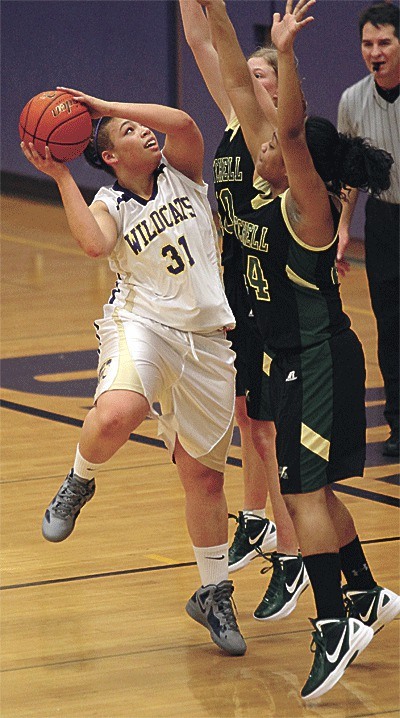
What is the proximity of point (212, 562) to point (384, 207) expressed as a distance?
2880mm

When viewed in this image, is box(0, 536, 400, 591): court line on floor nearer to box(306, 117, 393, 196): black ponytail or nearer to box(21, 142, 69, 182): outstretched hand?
box(21, 142, 69, 182): outstretched hand

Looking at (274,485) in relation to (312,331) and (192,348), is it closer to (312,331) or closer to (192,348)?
(192,348)

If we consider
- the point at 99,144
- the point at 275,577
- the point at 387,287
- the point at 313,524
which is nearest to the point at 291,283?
the point at 313,524

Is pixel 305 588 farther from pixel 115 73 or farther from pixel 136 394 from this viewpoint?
pixel 115 73

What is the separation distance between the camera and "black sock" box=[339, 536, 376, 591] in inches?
180

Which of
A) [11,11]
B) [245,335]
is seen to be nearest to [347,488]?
[245,335]

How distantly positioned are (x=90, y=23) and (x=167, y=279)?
9.99 m

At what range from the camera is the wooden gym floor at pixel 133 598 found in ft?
14.1

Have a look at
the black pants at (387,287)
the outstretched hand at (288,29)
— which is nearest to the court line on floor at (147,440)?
the black pants at (387,287)

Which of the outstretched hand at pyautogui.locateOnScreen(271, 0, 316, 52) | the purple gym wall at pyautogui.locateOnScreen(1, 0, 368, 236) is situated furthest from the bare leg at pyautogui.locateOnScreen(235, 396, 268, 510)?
the purple gym wall at pyautogui.locateOnScreen(1, 0, 368, 236)

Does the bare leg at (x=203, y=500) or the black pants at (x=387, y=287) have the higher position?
the bare leg at (x=203, y=500)

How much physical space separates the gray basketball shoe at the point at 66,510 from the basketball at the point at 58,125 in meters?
1.00

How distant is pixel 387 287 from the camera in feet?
23.4

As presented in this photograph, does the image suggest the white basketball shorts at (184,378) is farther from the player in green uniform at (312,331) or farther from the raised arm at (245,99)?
the raised arm at (245,99)
